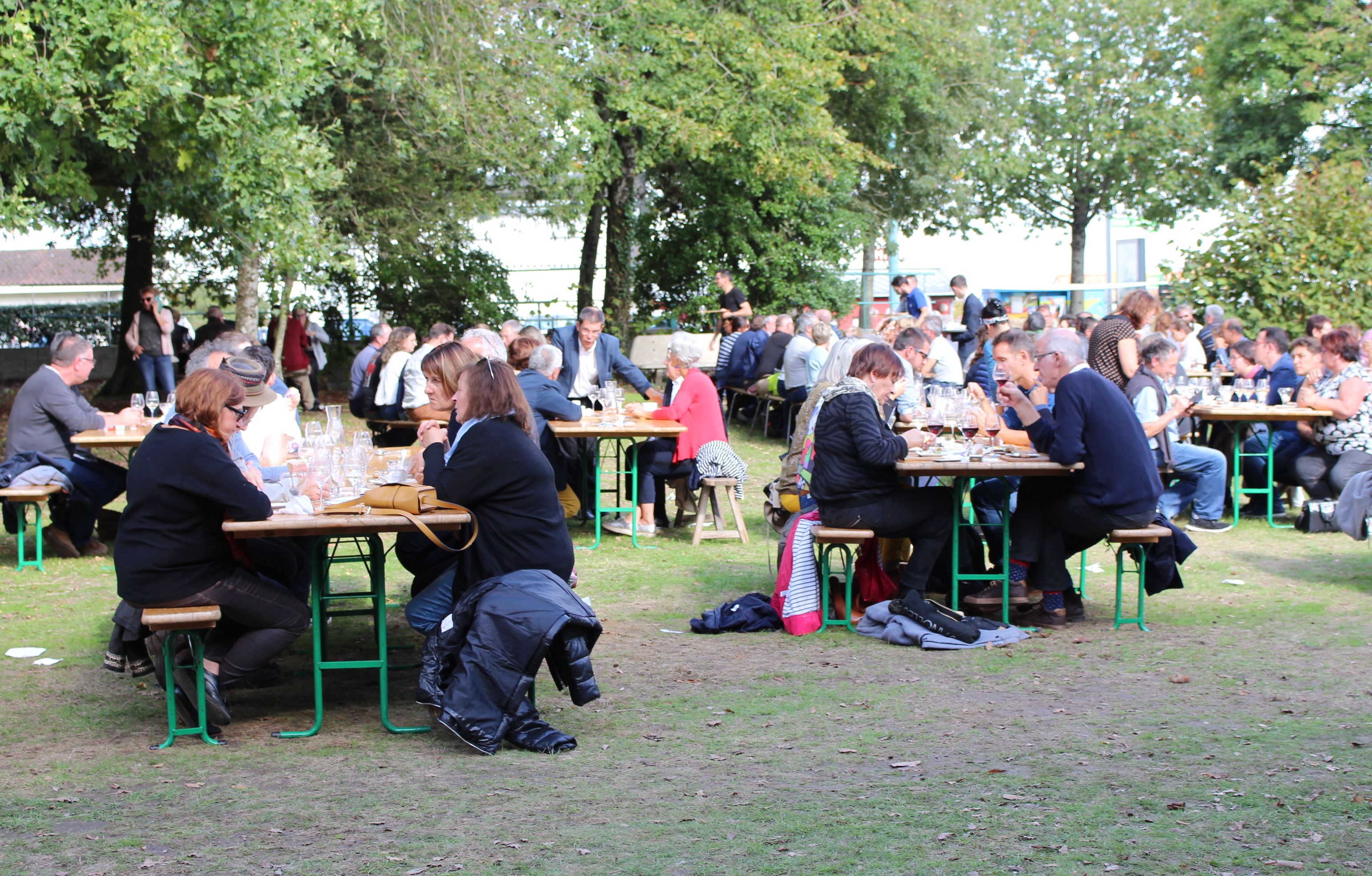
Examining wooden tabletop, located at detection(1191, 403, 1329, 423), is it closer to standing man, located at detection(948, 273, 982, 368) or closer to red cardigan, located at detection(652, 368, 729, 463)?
red cardigan, located at detection(652, 368, 729, 463)

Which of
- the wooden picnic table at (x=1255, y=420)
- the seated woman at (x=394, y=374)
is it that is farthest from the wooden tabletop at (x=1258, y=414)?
the seated woman at (x=394, y=374)

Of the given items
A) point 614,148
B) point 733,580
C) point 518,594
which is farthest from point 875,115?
point 518,594

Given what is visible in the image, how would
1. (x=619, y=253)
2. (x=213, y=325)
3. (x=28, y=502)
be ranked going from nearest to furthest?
1. (x=28, y=502)
2. (x=213, y=325)
3. (x=619, y=253)

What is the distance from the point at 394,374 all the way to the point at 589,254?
43.2ft

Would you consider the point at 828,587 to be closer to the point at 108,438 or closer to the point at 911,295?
A: the point at 108,438

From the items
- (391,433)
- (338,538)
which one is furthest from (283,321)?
(338,538)

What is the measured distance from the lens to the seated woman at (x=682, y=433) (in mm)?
9508

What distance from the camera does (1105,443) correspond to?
6715 millimetres

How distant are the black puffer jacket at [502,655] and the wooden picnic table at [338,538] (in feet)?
1.06

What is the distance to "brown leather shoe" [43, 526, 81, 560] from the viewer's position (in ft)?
30.2

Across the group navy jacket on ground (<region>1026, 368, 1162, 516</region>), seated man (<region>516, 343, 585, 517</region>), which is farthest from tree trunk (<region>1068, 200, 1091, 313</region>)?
navy jacket on ground (<region>1026, 368, 1162, 516</region>)

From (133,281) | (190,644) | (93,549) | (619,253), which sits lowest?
(93,549)

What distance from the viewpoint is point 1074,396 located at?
669 cm

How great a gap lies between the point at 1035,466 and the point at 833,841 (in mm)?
3211
